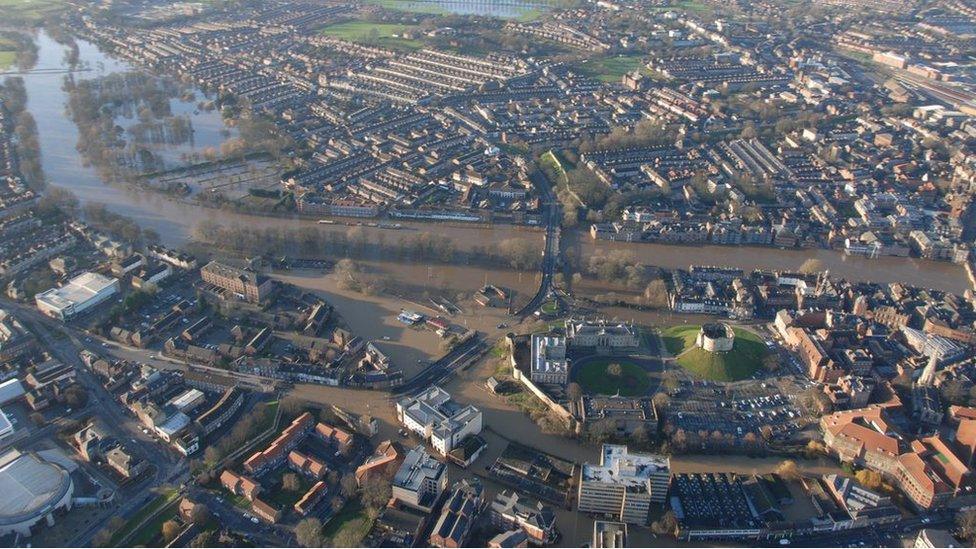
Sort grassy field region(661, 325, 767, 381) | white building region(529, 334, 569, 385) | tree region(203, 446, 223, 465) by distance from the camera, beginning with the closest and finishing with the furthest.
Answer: tree region(203, 446, 223, 465)
white building region(529, 334, 569, 385)
grassy field region(661, 325, 767, 381)

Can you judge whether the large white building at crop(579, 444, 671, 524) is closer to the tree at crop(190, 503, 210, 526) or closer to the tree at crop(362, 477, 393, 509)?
the tree at crop(362, 477, 393, 509)

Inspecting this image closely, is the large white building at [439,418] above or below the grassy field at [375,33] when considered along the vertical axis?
below

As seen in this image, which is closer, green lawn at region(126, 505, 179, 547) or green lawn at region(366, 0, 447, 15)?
green lawn at region(126, 505, 179, 547)

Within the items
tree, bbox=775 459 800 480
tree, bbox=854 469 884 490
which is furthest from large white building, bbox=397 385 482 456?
tree, bbox=854 469 884 490

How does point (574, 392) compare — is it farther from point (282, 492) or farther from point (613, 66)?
point (613, 66)

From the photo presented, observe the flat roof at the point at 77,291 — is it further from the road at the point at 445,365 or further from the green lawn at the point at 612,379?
the green lawn at the point at 612,379

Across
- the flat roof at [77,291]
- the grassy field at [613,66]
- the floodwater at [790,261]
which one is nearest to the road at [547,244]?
the floodwater at [790,261]
